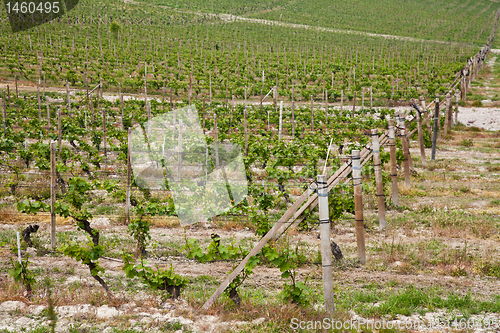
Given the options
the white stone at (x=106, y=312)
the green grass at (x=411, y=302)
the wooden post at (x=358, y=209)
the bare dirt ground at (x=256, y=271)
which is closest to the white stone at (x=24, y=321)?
the bare dirt ground at (x=256, y=271)

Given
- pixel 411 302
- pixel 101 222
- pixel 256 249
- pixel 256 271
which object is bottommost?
pixel 101 222

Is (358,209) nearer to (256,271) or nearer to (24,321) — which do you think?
(256,271)

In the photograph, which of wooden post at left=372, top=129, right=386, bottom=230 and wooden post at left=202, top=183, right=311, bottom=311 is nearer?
wooden post at left=202, top=183, right=311, bottom=311

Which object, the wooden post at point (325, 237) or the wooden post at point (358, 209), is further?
the wooden post at point (358, 209)

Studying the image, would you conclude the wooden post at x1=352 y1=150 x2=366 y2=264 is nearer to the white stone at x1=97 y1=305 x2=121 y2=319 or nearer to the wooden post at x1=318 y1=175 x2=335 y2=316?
the wooden post at x1=318 y1=175 x2=335 y2=316

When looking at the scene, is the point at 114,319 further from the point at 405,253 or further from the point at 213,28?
A: the point at 213,28

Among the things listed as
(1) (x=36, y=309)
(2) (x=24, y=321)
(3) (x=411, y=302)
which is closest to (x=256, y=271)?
(3) (x=411, y=302)

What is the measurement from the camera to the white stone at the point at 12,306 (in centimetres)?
568

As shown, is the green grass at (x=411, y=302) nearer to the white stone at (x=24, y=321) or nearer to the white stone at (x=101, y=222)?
the white stone at (x=24, y=321)

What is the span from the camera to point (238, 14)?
85.7 meters

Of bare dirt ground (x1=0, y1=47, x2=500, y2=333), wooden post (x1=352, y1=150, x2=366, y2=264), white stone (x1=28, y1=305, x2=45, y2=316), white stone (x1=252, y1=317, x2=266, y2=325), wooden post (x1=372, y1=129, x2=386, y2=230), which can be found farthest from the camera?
wooden post (x1=372, y1=129, x2=386, y2=230)

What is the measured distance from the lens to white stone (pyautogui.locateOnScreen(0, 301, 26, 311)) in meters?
5.68

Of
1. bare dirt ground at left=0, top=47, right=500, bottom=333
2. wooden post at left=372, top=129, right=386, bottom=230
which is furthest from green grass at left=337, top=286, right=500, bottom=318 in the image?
wooden post at left=372, top=129, right=386, bottom=230

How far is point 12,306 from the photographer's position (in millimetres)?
5723
